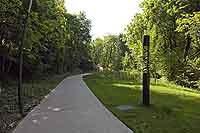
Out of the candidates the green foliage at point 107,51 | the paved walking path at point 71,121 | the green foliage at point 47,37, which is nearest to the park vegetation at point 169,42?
the green foliage at point 47,37

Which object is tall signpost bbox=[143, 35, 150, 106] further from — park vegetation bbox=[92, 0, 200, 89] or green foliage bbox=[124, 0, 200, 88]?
green foliage bbox=[124, 0, 200, 88]

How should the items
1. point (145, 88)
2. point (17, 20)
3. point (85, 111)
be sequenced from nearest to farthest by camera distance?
1. point (85, 111)
2. point (145, 88)
3. point (17, 20)

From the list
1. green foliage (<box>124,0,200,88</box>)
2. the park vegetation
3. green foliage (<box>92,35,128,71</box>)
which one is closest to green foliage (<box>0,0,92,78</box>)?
the park vegetation

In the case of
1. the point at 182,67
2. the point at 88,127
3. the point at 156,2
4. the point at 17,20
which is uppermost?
the point at 156,2

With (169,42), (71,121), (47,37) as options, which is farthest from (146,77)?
(169,42)

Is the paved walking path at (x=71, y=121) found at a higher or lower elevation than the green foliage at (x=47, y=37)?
lower

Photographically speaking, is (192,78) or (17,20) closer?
(17,20)

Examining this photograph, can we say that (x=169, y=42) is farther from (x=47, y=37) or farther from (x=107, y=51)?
(x=107, y=51)

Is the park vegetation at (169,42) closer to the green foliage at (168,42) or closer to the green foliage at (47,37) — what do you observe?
the green foliage at (168,42)

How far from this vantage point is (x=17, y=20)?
2842cm

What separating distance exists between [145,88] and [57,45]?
41182 millimetres

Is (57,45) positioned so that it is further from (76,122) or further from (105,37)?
(105,37)

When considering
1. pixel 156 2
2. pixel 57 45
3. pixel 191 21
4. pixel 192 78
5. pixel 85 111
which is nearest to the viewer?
pixel 85 111

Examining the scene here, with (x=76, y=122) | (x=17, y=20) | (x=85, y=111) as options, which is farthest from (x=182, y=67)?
(x=76, y=122)
